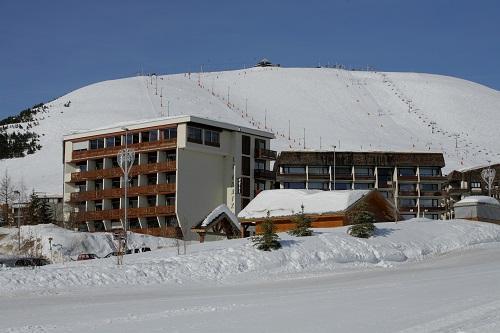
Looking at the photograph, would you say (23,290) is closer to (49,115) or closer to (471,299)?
(471,299)

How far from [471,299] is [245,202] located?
60.1m

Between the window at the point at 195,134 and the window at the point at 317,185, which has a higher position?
the window at the point at 195,134

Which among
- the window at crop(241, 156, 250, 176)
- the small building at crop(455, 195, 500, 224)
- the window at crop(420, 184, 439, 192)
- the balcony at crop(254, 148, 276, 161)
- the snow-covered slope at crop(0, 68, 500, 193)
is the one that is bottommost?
the small building at crop(455, 195, 500, 224)

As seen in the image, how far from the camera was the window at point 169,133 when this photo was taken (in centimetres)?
7712

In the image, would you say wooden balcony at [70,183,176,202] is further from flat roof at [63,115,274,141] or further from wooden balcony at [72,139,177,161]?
flat roof at [63,115,274,141]

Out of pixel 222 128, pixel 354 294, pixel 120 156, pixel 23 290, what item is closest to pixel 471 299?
pixel 354 294

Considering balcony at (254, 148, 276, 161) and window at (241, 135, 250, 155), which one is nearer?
window at (241, 135, 250, 155)

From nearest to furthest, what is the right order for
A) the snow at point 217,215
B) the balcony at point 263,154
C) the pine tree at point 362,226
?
the pine tree at point 362,226 → the snow at point 217,215 → the balcony at point 263,154

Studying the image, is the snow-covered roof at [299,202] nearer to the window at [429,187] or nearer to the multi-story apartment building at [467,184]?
the window at [429,187]

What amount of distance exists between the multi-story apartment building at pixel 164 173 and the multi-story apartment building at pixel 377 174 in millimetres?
22708

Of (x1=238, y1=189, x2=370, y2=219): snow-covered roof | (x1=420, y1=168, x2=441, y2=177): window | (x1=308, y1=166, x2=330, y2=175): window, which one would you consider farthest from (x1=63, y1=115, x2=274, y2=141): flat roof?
(x1=420, y1=168, x2=441, y2=177): window

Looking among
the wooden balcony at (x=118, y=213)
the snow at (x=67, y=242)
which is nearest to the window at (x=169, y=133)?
the wooden balcony at (x=118, y=213)

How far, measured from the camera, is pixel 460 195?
125 m

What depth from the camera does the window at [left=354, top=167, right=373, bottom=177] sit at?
111m
